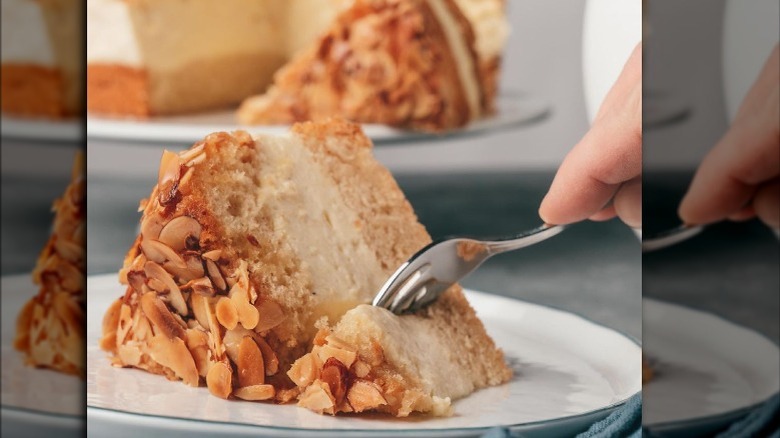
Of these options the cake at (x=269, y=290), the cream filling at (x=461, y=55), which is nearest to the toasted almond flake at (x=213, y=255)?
the cake at (x=269, y=290)

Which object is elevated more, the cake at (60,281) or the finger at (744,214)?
the finger at (744,214)

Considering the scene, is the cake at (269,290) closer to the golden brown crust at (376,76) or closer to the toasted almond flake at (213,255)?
the toasted almond flake at (213,255)

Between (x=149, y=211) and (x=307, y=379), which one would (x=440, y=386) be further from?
(x=149, y=211)

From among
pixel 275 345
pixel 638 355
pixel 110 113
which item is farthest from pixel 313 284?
pixel 110 113

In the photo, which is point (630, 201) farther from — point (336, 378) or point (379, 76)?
point (379, 76)

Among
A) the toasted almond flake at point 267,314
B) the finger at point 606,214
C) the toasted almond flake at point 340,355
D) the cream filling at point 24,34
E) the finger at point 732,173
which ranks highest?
the cream filling at point 24,34

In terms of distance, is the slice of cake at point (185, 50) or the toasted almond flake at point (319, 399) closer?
the toasted almond flake at point (319, 399)
